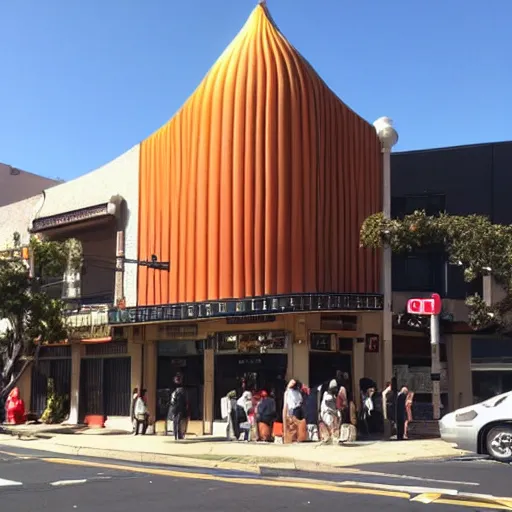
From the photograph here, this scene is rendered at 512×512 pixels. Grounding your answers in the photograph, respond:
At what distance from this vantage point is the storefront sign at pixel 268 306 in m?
18.6

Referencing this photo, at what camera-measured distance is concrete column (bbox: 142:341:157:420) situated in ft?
75.3

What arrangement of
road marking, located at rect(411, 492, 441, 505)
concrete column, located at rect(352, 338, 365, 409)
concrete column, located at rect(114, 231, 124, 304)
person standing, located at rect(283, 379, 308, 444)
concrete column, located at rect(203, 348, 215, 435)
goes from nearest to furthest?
road marking, located at rect(411, 492, 441, 505)
person standing, located at rect(283, 379, 308, 444)
concrete column, located at rect(352, 338, 365, 409)
concrete column, located at rect(203, 348, 215, 435)
concrete column, located at rect(114, 231, 124, 304)

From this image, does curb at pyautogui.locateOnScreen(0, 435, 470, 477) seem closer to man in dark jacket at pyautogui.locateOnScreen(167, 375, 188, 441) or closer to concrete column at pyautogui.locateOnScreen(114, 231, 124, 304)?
man in dark jacket at pyautogui.locateOnScreen(167, 375, 188, 441)

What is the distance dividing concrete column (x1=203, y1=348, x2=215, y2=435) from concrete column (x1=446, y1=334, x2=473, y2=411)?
7.63 m

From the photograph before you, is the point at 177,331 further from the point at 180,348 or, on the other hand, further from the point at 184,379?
the point at 184,379

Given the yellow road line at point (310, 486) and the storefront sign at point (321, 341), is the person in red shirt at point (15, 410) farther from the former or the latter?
the yellow road line at point (310, 486)

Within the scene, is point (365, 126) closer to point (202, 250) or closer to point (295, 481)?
point (202, 250)

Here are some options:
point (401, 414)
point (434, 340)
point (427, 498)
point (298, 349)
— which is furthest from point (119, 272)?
point (427, 498)

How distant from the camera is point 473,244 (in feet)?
56.9

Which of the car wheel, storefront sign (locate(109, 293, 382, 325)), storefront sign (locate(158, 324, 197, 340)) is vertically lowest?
the car wheel

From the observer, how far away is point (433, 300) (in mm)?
19188

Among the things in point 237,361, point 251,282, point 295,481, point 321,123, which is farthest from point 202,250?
point 295,481

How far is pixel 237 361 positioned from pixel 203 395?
5.07 ft

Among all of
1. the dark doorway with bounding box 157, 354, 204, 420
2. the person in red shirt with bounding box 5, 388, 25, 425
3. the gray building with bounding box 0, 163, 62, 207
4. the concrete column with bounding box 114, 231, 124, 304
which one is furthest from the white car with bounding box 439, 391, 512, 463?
the gray building with bounding box 0, 163, 62, 207
